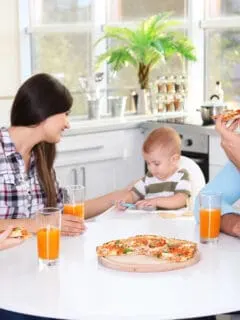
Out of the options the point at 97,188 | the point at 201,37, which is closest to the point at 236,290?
the point at 97,188

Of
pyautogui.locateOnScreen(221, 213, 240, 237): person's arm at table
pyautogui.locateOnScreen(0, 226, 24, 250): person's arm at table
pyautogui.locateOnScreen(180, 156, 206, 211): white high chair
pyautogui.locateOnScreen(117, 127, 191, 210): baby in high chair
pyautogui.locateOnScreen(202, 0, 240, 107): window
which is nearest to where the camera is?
pyautogui.locateOnScreen(0, 226, 24, 250): person's arm at table

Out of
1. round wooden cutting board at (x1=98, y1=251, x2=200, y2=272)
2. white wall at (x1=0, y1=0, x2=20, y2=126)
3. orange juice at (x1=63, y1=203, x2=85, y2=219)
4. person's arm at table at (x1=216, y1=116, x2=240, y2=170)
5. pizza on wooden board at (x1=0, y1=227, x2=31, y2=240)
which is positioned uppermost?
white wall at (x1=0, y1=0, x2=20, y2=126)

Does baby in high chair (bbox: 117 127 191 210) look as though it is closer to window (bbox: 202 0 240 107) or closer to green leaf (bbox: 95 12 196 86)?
green leaf (bbox: 95 12 196 86)

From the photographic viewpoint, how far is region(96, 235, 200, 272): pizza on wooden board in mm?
2008

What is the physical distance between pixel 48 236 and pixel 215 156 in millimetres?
2468

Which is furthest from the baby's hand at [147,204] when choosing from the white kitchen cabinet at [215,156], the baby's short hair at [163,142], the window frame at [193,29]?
the window frame at [193,29]

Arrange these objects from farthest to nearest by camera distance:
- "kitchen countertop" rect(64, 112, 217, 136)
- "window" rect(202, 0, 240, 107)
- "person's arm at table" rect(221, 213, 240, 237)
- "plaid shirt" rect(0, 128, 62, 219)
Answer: "window" rect(202, 0, 240, 107), "kitchen countertop" rect(64, 112, 217, 136), "plaid shirt" rect(0, 128, 62, 219), "person's arm at table" rect(221, 213, 240, 237)

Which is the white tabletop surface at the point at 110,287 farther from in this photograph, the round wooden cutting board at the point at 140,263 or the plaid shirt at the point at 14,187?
the plaid shirt at the point at 14,187

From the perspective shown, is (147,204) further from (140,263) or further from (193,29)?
(193,29)

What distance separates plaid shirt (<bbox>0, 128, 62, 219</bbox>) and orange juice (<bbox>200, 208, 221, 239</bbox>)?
79 centimetres

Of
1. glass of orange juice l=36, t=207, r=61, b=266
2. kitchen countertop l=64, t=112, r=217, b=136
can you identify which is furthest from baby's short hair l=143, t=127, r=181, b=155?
kitchen countertop l=64, t=112, r=217, b=136

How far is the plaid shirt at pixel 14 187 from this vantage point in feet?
9.14

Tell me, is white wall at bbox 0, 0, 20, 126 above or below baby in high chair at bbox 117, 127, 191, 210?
above

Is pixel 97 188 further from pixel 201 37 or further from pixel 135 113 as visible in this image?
pixel 201 37
